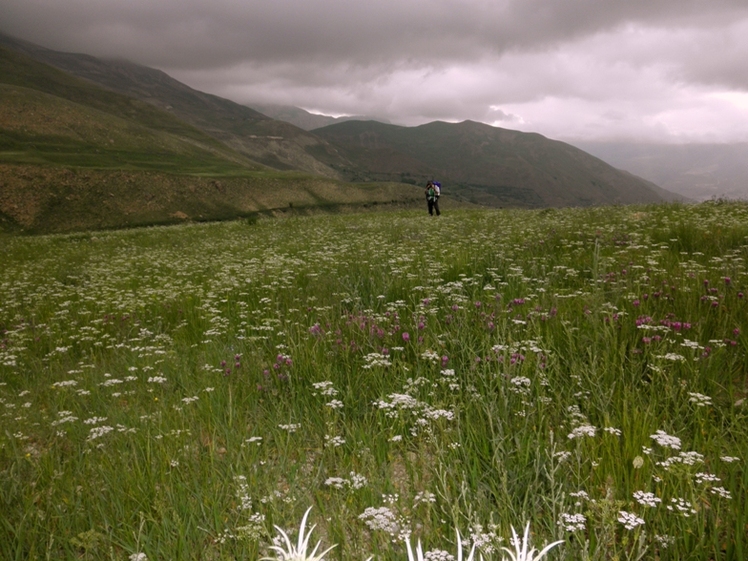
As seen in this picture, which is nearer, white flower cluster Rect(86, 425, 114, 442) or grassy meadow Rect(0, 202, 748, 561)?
grassy meadow Rect(0, 202, 748, 561)

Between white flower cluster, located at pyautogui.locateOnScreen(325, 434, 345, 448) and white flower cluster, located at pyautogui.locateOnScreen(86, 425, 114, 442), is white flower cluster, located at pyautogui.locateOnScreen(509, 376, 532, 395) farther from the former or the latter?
white flower cluster, located at pyautogui.locateOnScreen(86, 425, 114, 442)

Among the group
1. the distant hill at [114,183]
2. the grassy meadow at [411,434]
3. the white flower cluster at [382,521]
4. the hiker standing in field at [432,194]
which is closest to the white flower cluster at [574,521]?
the grassy meadow at [411,434]

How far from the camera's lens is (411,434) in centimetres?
385

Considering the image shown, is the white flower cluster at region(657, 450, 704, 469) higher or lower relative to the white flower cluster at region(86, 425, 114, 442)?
higher

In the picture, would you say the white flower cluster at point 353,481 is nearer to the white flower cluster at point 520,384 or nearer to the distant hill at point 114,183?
the white flower cluster at point 520,384

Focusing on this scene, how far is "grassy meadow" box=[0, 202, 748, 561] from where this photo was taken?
8.68 feet

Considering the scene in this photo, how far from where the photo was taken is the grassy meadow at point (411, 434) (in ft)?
8.68

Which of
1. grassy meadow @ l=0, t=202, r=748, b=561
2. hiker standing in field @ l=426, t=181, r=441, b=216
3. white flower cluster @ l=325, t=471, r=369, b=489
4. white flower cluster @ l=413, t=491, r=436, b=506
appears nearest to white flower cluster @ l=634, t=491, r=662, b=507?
grassy meadow @ l=0, t=202, r=748, b=561

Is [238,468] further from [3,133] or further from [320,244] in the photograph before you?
[3,133]

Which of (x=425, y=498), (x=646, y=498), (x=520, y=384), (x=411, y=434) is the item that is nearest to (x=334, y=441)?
(x=411, y=434)

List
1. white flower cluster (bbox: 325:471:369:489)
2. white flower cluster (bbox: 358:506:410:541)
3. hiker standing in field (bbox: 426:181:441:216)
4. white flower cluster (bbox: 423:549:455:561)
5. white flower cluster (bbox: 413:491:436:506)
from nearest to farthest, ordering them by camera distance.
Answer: white flower cluster (bbox: 423:549:455:561), white flower cluster (bbox: 358:506:410:541), white flower cluster (bbox: 413:491:436:506), white flower cluster (bbox: 325:471:369:489), hiker standing in field (bbox: 426:181:441:216)

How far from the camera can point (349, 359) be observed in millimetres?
5223

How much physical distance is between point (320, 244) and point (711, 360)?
15.5 m

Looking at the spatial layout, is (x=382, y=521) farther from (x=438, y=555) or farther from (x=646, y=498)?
(x=646, y=498)
